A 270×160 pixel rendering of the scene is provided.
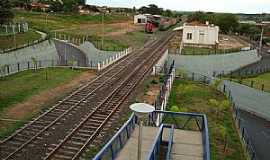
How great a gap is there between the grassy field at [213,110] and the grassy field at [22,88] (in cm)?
907

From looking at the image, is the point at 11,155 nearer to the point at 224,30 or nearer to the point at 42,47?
the point at 42,47

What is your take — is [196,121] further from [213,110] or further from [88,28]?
[88,28]

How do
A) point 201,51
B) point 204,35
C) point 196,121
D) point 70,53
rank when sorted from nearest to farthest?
point 196,121 < point 70,53 < point 201,51 < point 204,35

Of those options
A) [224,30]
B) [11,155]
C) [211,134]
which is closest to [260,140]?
[211,134]

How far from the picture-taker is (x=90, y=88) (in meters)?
29.7

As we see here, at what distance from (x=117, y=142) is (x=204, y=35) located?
52.6 metres

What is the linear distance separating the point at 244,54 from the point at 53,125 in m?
44.9

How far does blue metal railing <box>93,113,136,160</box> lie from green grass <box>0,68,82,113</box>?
11.4m

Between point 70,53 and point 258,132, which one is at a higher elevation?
point 70,53

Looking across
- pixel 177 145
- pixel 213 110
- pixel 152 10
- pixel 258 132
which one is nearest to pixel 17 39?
pixel 213 110

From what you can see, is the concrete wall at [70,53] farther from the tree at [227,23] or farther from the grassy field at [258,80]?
the tree at [227,23]

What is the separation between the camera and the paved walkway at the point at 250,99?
32.9 m

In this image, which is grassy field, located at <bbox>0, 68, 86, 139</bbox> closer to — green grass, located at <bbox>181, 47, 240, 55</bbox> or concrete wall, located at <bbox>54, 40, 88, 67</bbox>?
concrete wall, located at <bbox>54, 40, 88, 67</bbox>

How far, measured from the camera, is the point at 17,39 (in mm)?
47344
